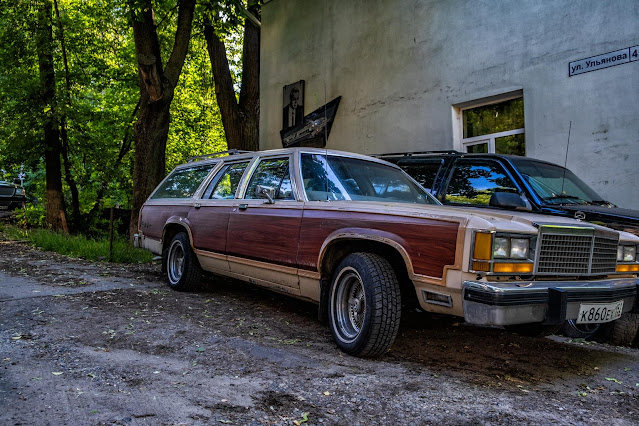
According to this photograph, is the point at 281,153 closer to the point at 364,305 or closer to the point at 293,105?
the point at 364,305

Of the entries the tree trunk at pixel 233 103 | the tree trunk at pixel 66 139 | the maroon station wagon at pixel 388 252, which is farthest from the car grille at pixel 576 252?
the tree trunk at pixel 66 139

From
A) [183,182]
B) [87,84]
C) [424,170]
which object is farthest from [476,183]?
[87,84]

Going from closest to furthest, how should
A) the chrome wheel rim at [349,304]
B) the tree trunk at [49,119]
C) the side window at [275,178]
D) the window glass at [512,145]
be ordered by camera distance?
the chrome wheel rim at [349,304], the side window at [275,178], the window glass at [512,145], the tree trunk at [49,119]

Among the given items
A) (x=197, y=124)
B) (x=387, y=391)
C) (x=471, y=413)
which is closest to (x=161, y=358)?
(x=387, y=391)

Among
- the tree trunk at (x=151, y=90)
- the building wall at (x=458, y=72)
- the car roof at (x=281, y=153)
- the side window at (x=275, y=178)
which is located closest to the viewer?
the side window at (x=275, y=178)

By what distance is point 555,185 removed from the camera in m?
5.42

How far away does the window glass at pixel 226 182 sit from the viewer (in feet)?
17.7

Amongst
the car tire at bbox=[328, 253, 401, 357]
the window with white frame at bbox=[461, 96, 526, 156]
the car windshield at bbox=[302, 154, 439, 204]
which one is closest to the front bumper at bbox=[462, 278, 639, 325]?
the car tire at bbox=[328, 253, 401, 357]

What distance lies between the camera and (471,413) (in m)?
2.63

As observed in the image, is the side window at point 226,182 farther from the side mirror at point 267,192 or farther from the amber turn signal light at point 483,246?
the amber turn signal light at point 483,246

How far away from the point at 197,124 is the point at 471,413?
62.2 ft

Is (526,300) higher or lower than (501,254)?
lower

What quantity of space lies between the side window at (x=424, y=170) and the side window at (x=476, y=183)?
23 cm

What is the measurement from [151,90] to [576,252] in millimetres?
8004
